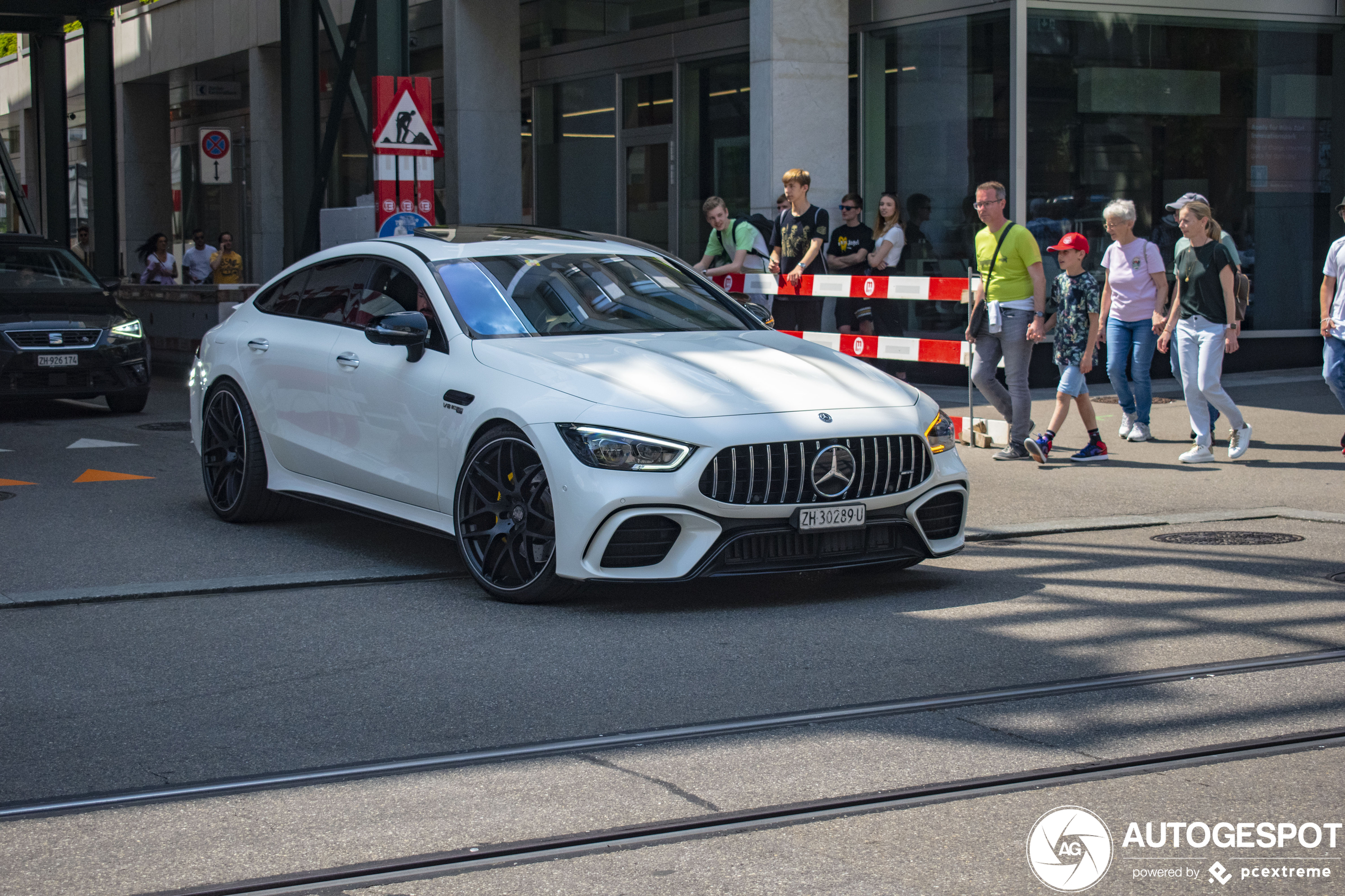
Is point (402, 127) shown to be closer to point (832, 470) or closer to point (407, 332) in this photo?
point (407, 332)

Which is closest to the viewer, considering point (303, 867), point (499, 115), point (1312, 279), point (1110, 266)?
point (303, 867)

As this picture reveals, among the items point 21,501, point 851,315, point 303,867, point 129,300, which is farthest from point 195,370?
point 129,300

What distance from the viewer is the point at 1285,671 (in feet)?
19.0

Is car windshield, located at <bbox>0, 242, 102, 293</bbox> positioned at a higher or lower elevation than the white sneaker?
higher

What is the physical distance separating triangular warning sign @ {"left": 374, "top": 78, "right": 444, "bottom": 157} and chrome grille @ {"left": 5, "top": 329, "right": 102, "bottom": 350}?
131 inches

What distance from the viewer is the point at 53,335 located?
1530 cm

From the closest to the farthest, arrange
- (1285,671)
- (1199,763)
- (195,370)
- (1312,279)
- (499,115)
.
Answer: (1199,763), (1285,671), (195,370), (1312,279), (499,115)

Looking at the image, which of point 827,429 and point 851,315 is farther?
point 851,315

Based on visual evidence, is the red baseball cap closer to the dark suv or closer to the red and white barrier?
the red and white barrier

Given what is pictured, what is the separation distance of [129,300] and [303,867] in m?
22.4

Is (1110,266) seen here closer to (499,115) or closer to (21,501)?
(21,501)

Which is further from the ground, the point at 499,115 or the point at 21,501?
the point at 499,115

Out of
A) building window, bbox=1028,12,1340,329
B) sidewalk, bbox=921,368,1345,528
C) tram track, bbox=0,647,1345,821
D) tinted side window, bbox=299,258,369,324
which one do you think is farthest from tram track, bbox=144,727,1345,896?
building window, bbox=1028,12,1340,329

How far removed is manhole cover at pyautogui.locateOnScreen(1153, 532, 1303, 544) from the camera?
337 inches
